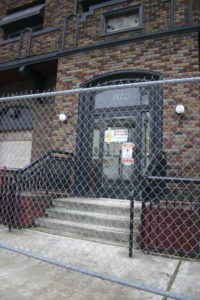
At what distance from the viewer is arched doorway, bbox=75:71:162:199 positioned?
17.9 feet

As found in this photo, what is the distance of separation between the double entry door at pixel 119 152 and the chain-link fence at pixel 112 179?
3 cm

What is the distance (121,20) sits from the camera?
623 centimetres

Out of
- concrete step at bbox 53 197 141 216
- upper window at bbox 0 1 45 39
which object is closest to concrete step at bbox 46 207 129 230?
concrete step at bbox 53 197 141 216

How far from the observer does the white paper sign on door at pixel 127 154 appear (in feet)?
18.2

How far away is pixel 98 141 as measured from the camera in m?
5.93

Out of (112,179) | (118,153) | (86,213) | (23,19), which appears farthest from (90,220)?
(23,19)

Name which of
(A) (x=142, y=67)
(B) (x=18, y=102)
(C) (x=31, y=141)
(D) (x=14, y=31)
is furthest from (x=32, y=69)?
(A) (x=142, y=67)

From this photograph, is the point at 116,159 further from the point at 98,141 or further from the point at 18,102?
the point at 18,102

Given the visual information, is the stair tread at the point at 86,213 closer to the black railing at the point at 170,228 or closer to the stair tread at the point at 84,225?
the stair tread at the point at 84,225

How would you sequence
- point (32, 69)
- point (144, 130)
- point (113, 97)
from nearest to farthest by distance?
point (144, 130)
point (113, 97)
point (32, 69)

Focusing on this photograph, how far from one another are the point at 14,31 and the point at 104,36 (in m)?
4.88

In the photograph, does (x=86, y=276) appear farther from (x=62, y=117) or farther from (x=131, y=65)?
(x=131, y=65)

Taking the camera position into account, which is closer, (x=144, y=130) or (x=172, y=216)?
(x=172, y=216)

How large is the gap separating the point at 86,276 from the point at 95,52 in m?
5.56
